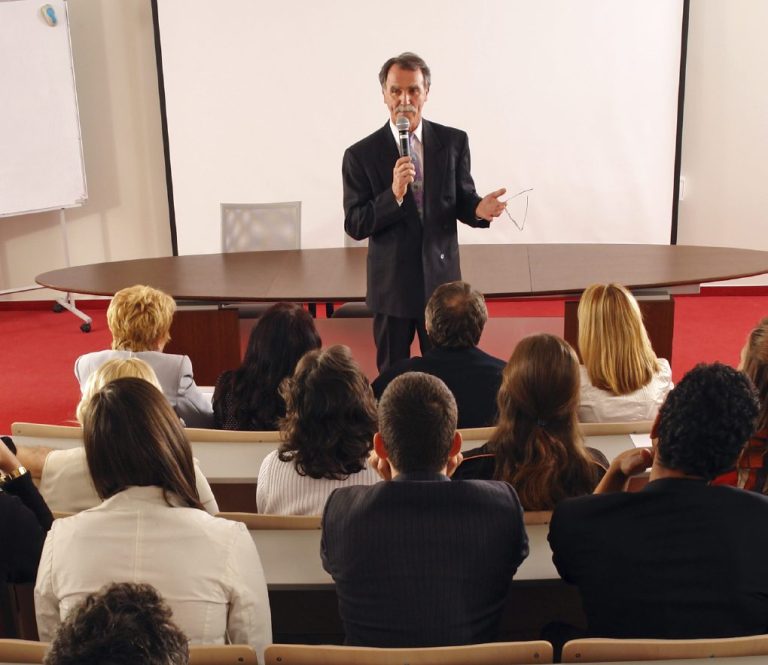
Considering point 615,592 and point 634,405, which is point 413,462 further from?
point 634,405

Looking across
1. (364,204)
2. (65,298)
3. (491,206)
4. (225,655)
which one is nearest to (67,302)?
(65,298)

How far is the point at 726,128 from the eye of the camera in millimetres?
6320

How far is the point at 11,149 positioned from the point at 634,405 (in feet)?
16.2

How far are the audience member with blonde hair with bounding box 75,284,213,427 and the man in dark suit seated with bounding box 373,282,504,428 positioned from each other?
2.50 feet

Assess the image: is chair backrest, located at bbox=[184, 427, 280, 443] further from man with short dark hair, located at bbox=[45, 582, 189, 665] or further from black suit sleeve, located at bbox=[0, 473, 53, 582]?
man with short dark hair, located at bbox=[45, 582, 189, 665]

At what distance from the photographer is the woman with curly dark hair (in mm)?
2801

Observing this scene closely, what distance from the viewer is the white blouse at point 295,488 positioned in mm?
2129

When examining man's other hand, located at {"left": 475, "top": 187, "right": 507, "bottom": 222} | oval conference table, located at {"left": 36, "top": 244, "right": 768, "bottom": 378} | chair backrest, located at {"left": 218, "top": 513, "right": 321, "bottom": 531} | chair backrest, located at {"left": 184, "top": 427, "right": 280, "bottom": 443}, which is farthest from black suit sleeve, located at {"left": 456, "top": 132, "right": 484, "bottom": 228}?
chair backrest, located at {"left": 218, "top": 513, "right": 321, "bottom": 531}

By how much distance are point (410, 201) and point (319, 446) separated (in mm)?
1491

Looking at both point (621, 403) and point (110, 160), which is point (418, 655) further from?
point (110, 160)

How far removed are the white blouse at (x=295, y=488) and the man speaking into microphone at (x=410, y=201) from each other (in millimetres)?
1363

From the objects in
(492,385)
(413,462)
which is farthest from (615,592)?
(492,385)

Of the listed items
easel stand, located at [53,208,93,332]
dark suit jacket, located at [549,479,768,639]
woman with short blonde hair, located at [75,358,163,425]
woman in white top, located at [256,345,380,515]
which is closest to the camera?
dark suit jacket, located at [549,479,768,639]

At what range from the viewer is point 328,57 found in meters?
6.26
